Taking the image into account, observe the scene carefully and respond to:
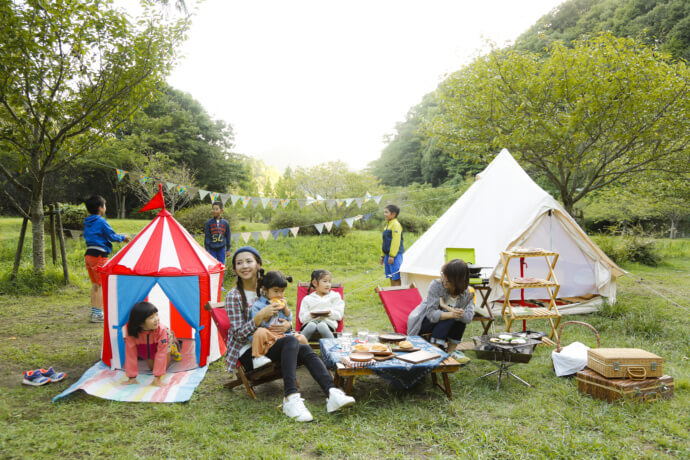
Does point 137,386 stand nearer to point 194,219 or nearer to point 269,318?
point 269,318

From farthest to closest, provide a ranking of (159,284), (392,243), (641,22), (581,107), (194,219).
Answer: (641,22) → (194,219) → (581,107) → (392,243) → (159,284)

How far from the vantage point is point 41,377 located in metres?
3.30

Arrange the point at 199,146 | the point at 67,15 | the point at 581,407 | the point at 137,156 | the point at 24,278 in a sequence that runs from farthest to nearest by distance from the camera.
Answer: the point at 199,146, the point at 137,156, the point at 24,278, the point at 67,15, the point at 581,407

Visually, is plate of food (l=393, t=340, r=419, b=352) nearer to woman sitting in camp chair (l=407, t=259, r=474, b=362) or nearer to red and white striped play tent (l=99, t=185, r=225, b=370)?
woman sitting in camp chair (l=407, t=259, r=474, b=362)

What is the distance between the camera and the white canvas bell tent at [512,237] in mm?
5645

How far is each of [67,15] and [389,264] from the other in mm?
5990

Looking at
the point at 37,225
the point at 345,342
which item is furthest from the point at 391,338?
the point at 37,225

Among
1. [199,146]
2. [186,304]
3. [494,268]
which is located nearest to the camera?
[186,304]

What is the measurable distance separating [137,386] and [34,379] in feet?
2.85

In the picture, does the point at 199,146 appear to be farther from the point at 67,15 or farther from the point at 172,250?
the point at 172,250

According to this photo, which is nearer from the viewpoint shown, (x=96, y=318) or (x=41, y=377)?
(x=41, y=377)

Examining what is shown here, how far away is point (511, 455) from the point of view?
7.55 ft

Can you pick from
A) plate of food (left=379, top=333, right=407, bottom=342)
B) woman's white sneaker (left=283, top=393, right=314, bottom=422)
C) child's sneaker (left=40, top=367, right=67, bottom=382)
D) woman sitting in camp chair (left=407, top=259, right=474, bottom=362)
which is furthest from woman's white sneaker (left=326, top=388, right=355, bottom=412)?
child's sneaker (left=40, top=367, right=67, bottom=382)

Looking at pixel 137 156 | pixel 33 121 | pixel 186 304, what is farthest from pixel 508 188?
pixel 137 156
